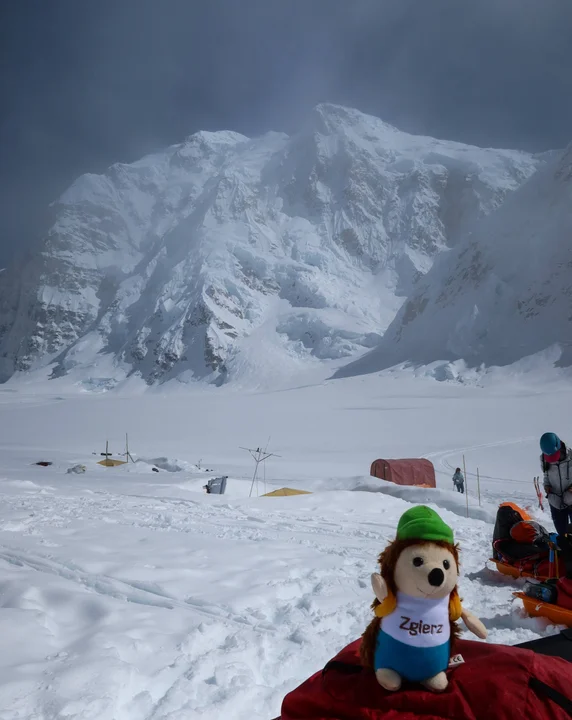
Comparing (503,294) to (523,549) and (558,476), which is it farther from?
(523,549)

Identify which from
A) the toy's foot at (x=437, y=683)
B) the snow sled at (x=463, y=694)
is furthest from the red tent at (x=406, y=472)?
the toy's foot at (x=437, y=683)

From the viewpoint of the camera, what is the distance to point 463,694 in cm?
192

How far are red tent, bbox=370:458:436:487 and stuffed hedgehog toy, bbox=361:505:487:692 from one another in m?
15.5

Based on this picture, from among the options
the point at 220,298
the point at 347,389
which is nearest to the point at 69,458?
the point at 347,389

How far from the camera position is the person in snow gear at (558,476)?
4.93 metres

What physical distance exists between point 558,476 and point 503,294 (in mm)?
67751

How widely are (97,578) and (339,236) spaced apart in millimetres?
132215

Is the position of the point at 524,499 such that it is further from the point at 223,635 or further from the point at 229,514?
the point at 223,635

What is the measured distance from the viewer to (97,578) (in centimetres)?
429

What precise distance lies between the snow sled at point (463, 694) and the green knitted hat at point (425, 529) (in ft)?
1.95

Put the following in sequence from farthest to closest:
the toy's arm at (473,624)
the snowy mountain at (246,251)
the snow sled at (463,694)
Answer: the snowy mountain at (246,251) < the toy's arm at (473,624) < the snow sled at (463,694)

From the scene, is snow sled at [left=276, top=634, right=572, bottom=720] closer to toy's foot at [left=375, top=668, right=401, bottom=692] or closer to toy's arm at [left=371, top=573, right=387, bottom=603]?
toy's foot at [left=375, top=668, right=401, bottom=692]

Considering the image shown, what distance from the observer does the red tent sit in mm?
17094

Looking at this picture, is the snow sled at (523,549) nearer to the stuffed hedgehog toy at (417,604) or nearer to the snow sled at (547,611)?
the snow sled at (547,611)
